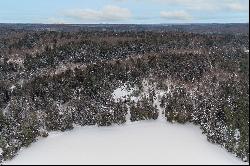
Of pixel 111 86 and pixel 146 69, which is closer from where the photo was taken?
pixel 111 86

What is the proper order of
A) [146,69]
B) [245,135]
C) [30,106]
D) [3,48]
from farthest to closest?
1. [3,48]
2. [146,69]
3. [30,106]
4. [245,135]

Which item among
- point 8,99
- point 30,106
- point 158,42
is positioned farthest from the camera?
point 158,42

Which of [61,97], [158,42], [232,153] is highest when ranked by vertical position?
[158,42]

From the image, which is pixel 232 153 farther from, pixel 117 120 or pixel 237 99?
pixel 117 120

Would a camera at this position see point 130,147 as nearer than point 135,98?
Yes

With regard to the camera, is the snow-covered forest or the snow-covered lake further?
the snow-covered forest

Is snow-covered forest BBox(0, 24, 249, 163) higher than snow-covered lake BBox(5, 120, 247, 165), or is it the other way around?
snow-covered forest BBox(0, 24, 249, 163)

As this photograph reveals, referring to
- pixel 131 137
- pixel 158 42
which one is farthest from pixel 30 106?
pixel 158 42

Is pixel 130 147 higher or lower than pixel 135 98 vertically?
lower
